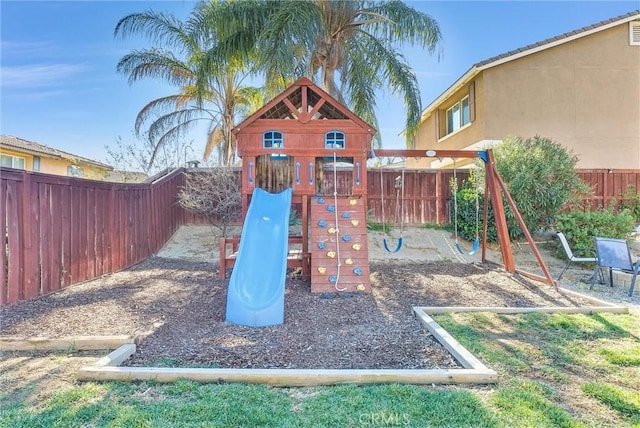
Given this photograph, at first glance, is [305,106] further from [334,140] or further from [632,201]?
[632,201]

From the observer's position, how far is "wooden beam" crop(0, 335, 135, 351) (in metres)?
3.66

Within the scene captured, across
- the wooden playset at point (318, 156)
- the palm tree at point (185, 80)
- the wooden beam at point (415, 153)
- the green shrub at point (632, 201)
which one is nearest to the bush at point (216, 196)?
the wooden playset at point (318, 156)

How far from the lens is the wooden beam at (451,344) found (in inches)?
124

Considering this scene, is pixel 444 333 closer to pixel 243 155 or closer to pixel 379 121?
pixel 243 155

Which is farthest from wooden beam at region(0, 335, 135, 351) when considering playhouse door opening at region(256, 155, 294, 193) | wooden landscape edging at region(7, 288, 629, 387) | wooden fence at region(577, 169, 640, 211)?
wooden fence at region(577, 169, 640, 211)

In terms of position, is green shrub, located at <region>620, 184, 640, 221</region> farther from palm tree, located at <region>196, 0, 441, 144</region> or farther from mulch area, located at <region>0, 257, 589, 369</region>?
mulch area, located at <region>0, 257, 589, 369</region>

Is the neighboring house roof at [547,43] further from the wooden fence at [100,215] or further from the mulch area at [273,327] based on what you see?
the mulch area at [273,327]

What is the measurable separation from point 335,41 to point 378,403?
37.2 ft

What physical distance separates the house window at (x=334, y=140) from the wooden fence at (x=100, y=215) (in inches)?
178

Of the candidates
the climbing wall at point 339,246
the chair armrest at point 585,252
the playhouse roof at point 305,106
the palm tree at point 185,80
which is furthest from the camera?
the palm tree at point 185,80

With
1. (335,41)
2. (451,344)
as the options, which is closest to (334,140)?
(451,344)

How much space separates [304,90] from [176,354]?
5483mm

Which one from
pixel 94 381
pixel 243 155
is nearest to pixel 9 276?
pixel 94 381

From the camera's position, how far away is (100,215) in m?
7.06
